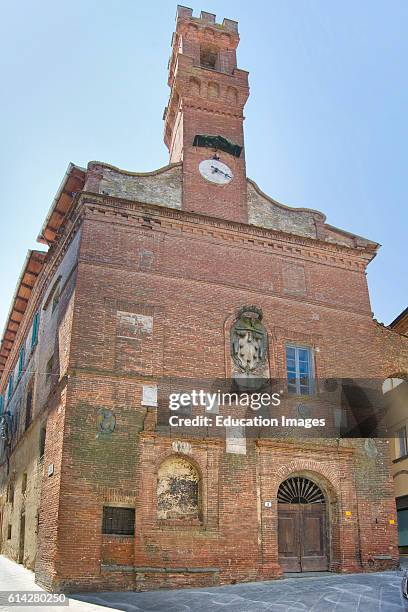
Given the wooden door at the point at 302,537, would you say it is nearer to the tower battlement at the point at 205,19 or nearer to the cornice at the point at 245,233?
the cornice at the point at 245,233

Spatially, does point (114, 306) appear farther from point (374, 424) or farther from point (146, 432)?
point (374, 424)

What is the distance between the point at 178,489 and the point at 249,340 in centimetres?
442

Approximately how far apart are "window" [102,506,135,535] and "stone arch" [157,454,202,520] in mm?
742

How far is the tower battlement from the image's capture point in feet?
67.8

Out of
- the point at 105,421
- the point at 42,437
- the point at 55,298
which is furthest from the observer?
the point at 55,298

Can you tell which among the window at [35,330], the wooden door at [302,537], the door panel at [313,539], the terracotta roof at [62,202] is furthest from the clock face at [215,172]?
the door panel at [313,539]

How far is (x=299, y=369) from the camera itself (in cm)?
1678

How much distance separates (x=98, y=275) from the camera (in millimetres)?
15500

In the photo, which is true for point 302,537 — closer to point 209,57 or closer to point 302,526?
point 302,526

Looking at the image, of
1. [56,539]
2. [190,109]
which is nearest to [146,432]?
[56,539]

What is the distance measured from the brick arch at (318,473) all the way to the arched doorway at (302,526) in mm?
176

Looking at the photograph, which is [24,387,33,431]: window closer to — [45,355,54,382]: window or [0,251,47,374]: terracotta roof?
[45,355,54,382]: window

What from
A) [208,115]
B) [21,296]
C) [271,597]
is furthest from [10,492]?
[208,115]

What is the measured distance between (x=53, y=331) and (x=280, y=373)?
6663mm
